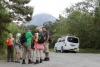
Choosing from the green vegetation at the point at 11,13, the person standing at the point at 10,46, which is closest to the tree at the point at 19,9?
the green vegetation at the point at 11,13

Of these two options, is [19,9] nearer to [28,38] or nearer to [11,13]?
[11,13]

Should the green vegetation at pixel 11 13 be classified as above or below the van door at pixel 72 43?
above

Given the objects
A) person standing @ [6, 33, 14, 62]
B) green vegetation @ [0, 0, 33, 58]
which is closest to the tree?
green vegetation @ [0, 0, 33, 58]

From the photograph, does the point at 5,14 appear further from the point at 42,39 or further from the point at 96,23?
the point at 96,23

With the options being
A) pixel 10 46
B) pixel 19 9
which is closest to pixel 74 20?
pixel 19 9

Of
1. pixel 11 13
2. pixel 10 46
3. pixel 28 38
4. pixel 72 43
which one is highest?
pixel 11 13

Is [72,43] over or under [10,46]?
over

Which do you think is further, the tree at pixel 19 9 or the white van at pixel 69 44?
the white van at pixel 69 44

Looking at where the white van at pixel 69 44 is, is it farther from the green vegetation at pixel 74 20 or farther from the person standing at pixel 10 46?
the person standing at pixel 10 46

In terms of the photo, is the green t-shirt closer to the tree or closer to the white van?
the tree

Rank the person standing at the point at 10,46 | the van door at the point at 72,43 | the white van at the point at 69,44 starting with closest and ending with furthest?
the person standing at the point at 10,46, the white van at the point at 69,44, the van door at the point at 72,43

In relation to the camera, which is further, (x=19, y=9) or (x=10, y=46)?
(x=19, y=9)

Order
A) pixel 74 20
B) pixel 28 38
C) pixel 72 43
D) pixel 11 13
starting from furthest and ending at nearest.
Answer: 1. pixel 74 20
2. pixel 72 43
3. pixel 11 13
4. pixel 28 38

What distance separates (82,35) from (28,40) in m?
25.4
